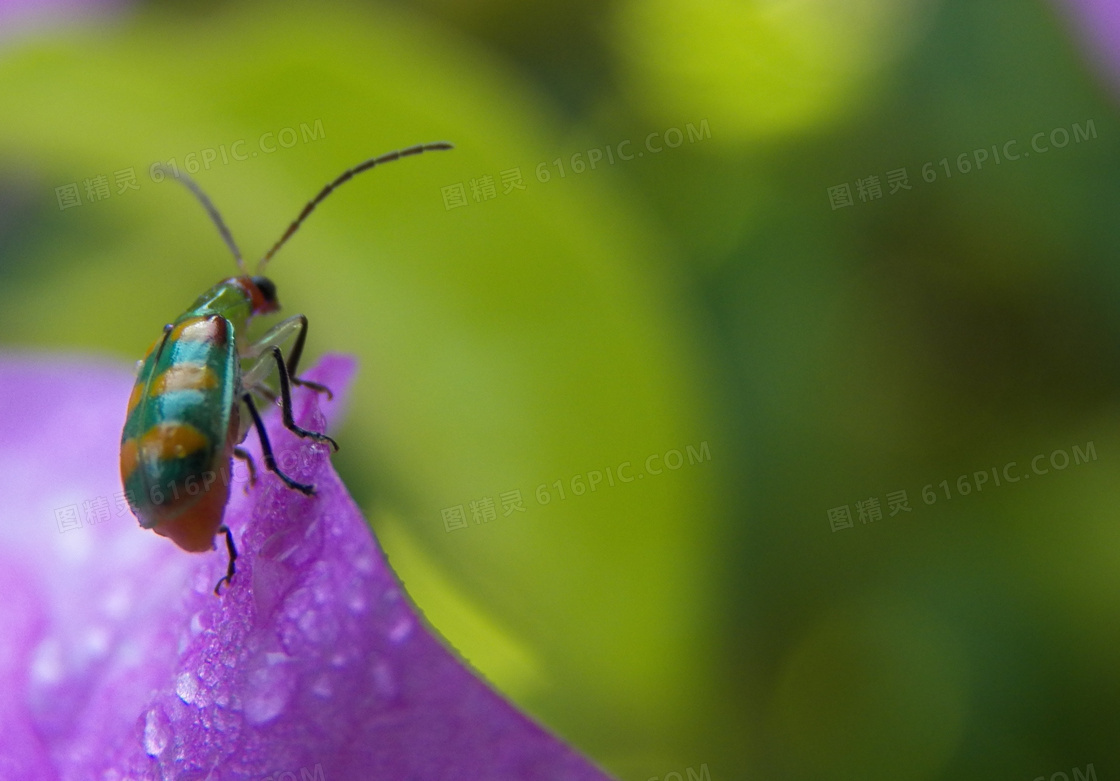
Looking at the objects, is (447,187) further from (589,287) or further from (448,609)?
(448,609)

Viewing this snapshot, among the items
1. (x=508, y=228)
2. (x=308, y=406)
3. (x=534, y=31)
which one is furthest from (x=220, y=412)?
(x=534, y=31)

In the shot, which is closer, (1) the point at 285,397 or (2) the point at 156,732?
(2) the point at 156,732

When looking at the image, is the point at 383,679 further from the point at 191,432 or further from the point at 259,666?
the point at 191,432

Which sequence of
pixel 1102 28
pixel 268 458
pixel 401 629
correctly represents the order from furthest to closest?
1. pixel 1102 28
2. pixel 268 458
3. pixel 401 629

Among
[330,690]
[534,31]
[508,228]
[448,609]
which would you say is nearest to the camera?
[330,690]

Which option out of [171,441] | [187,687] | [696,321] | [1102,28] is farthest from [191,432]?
[1102,28]

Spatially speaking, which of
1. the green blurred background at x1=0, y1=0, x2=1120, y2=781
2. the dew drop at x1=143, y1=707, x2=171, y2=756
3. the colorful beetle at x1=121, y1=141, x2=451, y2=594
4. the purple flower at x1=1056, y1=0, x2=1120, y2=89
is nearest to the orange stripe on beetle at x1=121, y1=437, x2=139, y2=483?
the colorful beetle at x1=121, y1=141, x2=451, y2=594

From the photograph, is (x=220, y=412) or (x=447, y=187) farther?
(x=447, y=187)

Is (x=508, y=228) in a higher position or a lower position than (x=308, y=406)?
lower
